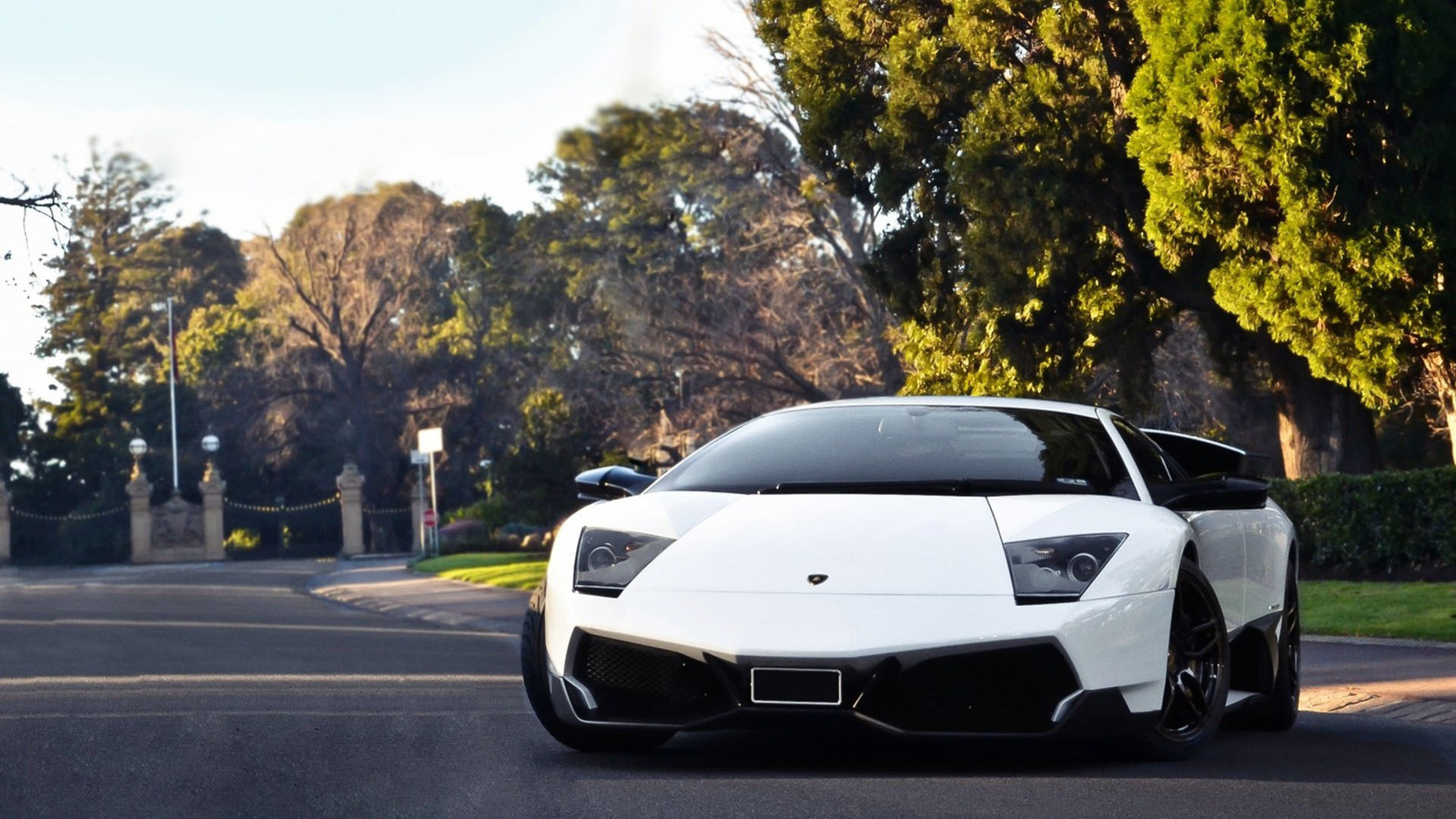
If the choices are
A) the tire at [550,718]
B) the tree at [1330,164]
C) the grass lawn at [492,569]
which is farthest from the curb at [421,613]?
the tire at [550,718]

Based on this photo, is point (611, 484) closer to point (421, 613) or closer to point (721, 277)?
point (421, 613)

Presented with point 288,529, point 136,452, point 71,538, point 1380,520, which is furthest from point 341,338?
point 1380,520

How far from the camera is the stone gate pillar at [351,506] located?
59.4 meters

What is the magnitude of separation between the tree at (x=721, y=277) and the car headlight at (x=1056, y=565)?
2582cm

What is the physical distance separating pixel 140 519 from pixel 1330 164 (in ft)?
155

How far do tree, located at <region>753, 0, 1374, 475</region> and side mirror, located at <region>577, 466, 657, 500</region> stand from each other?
45.1 ft

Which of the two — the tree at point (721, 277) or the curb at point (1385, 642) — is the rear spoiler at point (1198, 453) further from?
the tree at point (721, 277)

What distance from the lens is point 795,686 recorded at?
6.02 m

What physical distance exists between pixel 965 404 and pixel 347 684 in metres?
4.43

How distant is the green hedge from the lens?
1825 cm

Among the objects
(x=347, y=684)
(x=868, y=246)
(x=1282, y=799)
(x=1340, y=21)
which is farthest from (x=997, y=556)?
(x=868, y=246)

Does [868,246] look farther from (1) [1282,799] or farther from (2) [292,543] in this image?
(2) [292,543]

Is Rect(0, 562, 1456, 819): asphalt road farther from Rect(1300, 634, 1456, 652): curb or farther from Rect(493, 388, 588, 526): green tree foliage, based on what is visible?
Rect(493, 388, 588, 526): green tree foliage

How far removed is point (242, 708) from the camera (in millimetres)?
8844
